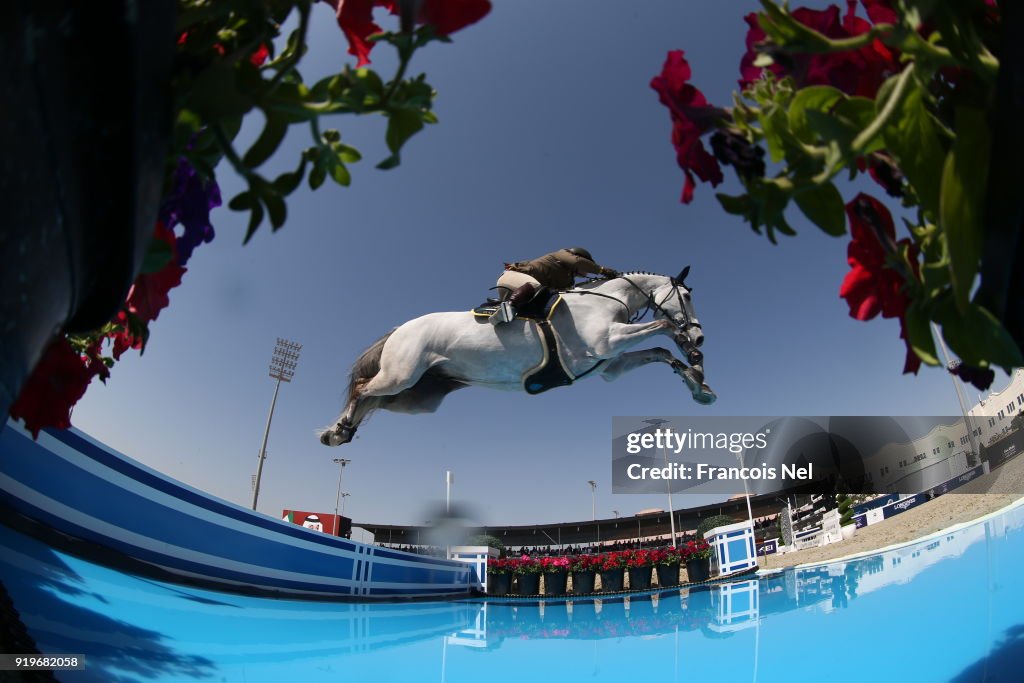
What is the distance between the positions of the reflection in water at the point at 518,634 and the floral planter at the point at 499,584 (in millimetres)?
4669

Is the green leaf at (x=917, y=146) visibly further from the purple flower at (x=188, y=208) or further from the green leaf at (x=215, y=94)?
the purple flower at (x=188, y=208)

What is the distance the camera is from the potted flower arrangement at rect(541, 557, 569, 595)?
8.61 metres

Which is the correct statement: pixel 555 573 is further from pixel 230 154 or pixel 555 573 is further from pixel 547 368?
→ pixel 230 154

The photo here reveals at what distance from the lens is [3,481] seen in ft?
9.30

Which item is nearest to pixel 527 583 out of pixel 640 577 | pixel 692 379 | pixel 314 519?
pixel 640 577

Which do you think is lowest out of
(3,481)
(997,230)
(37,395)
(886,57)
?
(3,481)

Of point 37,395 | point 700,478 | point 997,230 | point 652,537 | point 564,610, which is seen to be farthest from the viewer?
point 652,537

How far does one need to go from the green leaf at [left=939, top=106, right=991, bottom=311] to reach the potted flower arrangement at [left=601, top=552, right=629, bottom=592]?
924 centimetres

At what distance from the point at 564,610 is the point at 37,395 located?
18.7 feet

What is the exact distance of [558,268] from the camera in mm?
2613

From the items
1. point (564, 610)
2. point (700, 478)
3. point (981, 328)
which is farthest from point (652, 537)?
point (981, 328)

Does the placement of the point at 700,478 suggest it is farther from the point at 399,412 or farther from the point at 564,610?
the point at 399,412

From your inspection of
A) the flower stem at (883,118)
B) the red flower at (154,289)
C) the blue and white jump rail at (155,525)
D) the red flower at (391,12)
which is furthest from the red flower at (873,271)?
the blue and white jump rail at (155,525)

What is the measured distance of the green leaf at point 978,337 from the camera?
0.45 m
